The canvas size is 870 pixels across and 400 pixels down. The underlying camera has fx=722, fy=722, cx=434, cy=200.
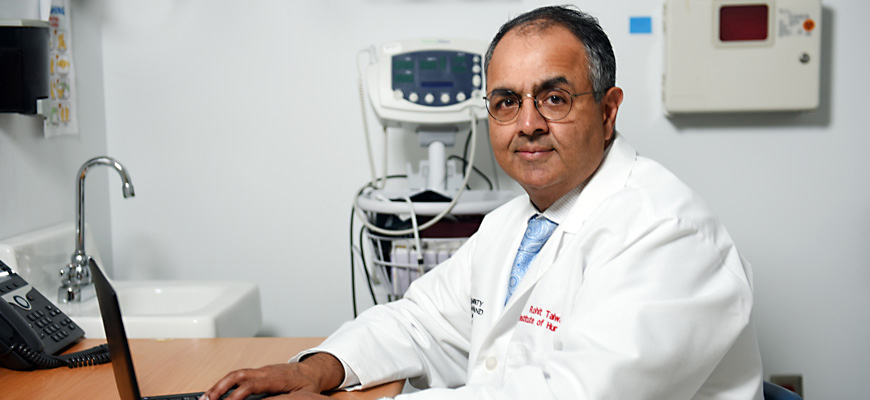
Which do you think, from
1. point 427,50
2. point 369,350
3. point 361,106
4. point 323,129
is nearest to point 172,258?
point 323,129

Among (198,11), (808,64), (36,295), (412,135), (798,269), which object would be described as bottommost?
(798,269)

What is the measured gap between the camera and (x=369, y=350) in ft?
3.93

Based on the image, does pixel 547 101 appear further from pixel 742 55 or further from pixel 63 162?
pixel 63 162

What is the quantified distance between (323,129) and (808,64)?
1.32 meters

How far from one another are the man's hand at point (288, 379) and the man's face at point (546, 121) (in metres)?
0.44

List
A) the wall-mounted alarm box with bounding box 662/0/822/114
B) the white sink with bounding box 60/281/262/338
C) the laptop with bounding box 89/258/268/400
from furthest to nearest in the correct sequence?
the wall-mounted alarm box with bounding box 662/0/822/114
the white sink with bounding box 60/281/262/338
the laptop with bounding box 89/258/268/400

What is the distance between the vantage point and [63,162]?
185 centimetres

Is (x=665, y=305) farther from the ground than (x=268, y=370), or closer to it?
farther from the ground

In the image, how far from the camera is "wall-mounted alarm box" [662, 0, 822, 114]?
6.27 ft

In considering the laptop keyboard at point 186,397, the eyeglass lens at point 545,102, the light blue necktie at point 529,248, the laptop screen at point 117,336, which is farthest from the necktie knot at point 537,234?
the laptop screen at point 117,336

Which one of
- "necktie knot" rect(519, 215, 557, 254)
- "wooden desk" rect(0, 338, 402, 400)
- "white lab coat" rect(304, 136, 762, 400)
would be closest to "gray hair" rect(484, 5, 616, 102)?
"white lab coat" rect(304, 136, 762, 400)

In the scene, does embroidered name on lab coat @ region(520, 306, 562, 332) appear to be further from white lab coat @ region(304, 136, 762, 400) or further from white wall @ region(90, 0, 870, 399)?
white wall @ region(90, 0, 870, 399)

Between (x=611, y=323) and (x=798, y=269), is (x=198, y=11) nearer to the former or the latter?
(x=611, y=323)

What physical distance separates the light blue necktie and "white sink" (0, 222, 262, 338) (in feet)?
2.11
